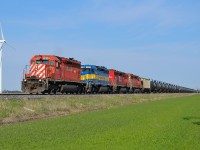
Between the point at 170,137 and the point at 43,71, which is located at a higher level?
the point at 43,71

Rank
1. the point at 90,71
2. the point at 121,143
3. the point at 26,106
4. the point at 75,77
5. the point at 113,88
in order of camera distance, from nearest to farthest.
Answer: the point at 121,143 → the point at 26,106 → the point at 75,77 → the point at 90,71 → the point at 113,88

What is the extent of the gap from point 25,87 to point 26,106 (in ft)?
39.2

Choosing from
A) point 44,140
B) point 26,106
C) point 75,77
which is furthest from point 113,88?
point 44,140

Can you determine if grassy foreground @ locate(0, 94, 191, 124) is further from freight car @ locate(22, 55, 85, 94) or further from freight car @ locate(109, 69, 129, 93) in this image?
freight car @ locate(109, 69, 129, 93)

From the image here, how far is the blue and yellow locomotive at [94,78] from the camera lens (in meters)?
48.9

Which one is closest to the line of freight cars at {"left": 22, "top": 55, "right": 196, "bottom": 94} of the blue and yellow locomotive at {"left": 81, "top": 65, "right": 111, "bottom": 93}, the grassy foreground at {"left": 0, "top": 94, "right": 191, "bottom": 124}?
the blue and yellow locomotive at {"left": 81, "top": 65, "right": 111, "bottom": 93}

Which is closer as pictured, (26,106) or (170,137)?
(170,137)

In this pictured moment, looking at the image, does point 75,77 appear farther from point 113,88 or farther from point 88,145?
point 88,145

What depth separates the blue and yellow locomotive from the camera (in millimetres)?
48875

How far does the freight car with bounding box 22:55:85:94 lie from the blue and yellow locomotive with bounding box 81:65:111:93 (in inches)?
254

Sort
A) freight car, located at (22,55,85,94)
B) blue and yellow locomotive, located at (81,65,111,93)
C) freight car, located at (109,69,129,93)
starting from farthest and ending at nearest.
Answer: freight car, located at (109,69,129,93) → blue and yellow locomotive, located at (81,65,111,93) → freight car, located at (22,55,85,94)

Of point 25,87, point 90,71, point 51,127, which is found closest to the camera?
point 51,127

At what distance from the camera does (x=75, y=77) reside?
142ft

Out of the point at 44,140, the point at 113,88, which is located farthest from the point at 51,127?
the point at 113,88
